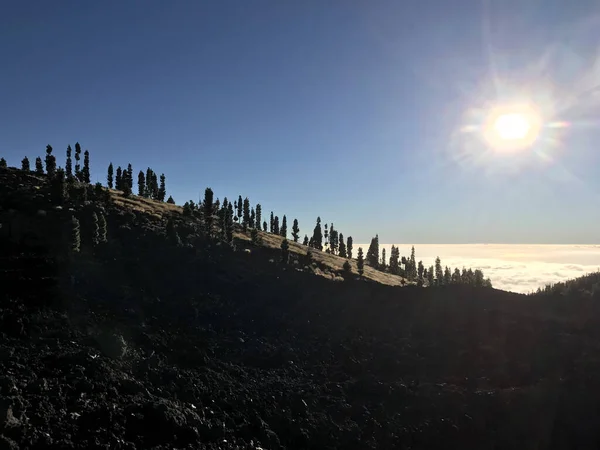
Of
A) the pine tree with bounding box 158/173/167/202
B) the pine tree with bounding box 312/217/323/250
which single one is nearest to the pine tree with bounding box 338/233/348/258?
the pine tree with bounding box 312/217/323/250

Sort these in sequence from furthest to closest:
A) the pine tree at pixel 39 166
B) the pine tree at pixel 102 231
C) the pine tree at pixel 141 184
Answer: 1. the pine tree at pixel 141 184
2. the pine tree at pixel 39 166
3. the pine tree at pixel 102 231

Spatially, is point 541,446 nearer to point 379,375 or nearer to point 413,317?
point 379,375

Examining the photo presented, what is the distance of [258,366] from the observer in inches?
1515

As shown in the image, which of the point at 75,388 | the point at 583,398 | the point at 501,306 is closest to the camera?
the point at 75,388

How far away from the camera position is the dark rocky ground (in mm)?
23078

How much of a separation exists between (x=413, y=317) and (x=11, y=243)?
192ft

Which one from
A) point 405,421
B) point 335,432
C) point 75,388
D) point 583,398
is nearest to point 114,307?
point 75,388

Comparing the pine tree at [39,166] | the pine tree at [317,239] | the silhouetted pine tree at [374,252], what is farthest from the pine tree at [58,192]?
the silhouetted pine tree at [374,252]

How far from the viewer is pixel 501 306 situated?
247ft

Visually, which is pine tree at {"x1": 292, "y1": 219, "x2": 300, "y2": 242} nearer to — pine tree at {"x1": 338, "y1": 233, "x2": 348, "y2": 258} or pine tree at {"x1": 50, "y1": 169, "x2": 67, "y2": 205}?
pine tree at {"x1": 338, "y1": 233, "x2": 348, "y2": 258}

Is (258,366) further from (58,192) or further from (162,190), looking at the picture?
(162,190)

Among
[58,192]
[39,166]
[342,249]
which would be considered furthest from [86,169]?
[342,249]

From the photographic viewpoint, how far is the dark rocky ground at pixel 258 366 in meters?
23.1

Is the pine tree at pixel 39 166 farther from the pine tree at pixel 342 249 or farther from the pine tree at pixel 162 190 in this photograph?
the pine tree at pixel 342 249
